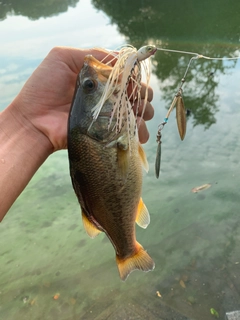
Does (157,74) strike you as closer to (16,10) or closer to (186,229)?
(186,229)

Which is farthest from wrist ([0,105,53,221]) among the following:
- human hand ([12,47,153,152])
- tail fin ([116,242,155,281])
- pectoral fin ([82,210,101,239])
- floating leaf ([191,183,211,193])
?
floating leaf ([191,183,211,193])

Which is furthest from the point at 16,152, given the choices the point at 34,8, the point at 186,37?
the point at 34,8

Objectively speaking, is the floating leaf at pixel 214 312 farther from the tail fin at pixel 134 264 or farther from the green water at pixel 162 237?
the tail fin at pixel 134 264

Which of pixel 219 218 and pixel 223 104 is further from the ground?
pixel 223 104

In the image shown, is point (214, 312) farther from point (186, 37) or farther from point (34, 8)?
point (34, 8)

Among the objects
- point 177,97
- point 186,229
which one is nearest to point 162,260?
point 186,229

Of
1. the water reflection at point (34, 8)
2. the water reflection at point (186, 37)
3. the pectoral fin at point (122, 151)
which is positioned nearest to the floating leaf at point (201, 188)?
the water reflection at point (186, 37)
